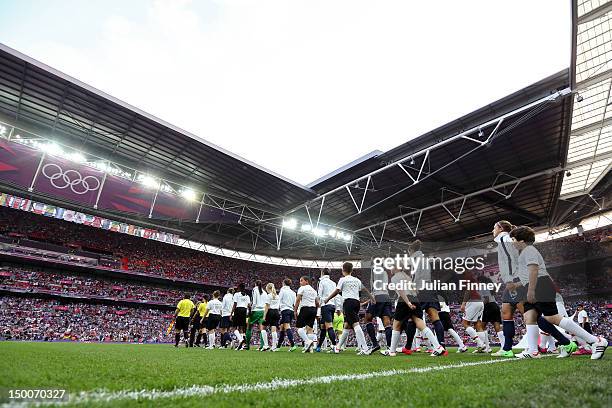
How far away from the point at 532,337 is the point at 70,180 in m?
20.1

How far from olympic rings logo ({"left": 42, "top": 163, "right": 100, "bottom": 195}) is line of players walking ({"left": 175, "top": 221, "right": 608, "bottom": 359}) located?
422 inches

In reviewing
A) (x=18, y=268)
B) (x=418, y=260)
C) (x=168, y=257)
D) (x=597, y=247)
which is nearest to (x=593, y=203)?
(x=597, y=247)

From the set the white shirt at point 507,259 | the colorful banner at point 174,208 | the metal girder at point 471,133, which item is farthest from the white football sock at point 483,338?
the colorful banner at point 174,208

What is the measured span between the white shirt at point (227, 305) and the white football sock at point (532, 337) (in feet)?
27.0

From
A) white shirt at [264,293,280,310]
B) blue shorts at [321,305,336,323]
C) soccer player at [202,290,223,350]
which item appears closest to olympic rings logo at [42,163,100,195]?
soccer player at [202,290,223,350]

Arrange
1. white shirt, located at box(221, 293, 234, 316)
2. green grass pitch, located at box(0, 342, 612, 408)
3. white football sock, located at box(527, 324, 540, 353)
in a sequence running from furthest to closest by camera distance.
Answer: white shirt, located at box(221, 293, 234, 316) < white football sock, located at box(527, 324, 540, 353) < green grass pitch, located at box(0, 342, 612, 408)

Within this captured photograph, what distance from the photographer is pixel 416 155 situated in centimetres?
1611

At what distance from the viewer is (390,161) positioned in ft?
58.5

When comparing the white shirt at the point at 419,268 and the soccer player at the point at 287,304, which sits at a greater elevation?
the white shirt at the point at 419,268

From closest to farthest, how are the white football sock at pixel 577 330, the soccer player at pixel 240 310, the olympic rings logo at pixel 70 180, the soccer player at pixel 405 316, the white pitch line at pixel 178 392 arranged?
the white pitch line at pixel 178 392
the white football sock at pixel 577 330
the soccer player at pixel 405 316
the soccer player at pixel 240 310
the olympic rings logo at pixel 70 180

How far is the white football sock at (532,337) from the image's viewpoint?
512 centimetres

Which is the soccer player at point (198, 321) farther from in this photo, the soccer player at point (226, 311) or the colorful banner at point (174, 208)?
the colorful banner at point (174, 208)

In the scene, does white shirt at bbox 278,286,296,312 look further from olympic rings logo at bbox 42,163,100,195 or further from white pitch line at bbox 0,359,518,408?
olympic rings logo at bbox 42,163,100,195

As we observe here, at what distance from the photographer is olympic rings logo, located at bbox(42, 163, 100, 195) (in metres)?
17.2
